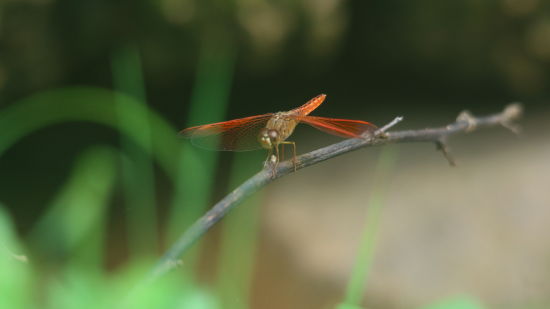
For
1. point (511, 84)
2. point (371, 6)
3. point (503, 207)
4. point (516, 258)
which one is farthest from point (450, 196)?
point (371, 6)

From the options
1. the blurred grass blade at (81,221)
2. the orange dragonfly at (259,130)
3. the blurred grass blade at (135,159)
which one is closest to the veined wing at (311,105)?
the orange dragonfly at (259,130)

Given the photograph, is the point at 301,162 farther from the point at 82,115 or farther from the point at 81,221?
the point at 82,115

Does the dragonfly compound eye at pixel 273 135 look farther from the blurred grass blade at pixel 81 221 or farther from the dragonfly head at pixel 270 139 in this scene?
the blurred grass blade at pixel 81 221

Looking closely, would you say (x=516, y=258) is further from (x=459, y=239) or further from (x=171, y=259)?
(x=171, y=259)

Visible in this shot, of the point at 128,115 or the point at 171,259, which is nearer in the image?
the point at 171,259

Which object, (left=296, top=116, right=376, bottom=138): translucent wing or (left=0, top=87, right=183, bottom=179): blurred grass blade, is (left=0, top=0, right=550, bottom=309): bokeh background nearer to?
(left=0, top=87, right=183, bottom=179): blurred grass blade

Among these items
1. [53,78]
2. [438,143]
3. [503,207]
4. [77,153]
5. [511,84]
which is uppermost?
[511,84]
